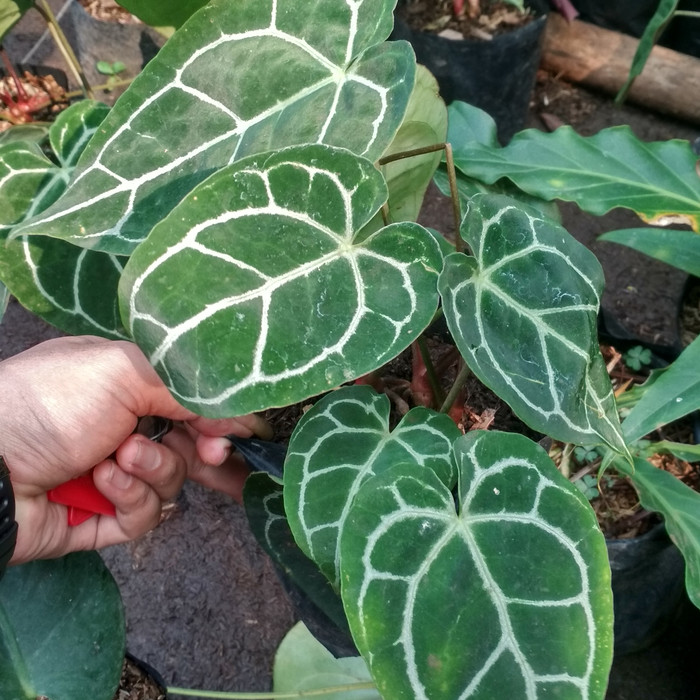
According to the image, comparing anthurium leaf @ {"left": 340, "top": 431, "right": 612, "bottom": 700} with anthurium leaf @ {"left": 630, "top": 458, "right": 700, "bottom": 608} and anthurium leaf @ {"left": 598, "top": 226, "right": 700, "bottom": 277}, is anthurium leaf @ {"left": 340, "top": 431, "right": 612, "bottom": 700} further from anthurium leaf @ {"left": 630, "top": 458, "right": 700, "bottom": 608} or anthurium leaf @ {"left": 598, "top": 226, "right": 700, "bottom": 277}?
anthurium leaf @ {"left": 598, "top": 226, "right": 700, "bottom": 277}

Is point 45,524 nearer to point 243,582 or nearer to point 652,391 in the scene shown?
point 243,582

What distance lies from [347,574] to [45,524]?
1.68 feet

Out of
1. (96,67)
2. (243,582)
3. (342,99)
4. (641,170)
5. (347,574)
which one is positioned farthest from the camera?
(96,67)

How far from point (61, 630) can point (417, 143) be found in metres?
0.78

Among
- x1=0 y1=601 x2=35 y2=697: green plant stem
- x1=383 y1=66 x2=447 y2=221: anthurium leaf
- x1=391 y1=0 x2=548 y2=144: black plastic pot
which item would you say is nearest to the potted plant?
x1=383 y1=66 x2=447 y2=221: anthurium leaf

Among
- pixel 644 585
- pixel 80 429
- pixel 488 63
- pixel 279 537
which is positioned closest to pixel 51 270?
pixel 80 429

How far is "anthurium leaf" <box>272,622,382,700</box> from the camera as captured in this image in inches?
38.9

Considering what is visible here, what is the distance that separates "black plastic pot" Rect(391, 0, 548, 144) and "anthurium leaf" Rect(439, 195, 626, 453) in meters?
1.15

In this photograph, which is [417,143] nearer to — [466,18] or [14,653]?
[14,653]

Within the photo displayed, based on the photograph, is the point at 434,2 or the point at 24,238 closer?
the point at 24,238

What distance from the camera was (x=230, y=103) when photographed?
2.14 ft

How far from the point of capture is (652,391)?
80cm

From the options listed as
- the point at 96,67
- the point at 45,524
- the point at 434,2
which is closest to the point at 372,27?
the point at 45,524

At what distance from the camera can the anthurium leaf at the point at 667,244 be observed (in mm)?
970
